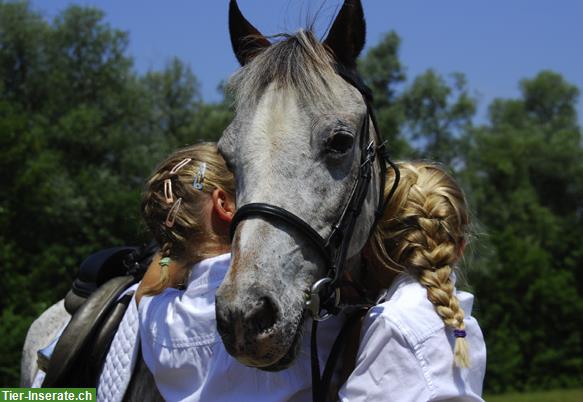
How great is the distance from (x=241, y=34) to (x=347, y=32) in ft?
1.78

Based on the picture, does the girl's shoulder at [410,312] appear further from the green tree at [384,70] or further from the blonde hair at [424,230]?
the green tree at [384,70]

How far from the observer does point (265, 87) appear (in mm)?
2689

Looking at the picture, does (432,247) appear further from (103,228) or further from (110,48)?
(110,48)

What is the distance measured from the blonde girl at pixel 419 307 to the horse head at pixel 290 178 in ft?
0.50

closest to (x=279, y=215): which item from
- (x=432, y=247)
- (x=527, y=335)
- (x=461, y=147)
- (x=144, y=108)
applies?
(x=432, y=247)

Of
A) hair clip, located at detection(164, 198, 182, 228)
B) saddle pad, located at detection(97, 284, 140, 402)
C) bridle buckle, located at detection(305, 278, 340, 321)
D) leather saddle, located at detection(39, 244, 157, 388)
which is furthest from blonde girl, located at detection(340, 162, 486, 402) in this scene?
leather saddle, located at detection(39, 244, 157, 388)

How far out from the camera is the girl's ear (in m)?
3.21

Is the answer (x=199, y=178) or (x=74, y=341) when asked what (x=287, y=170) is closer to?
(x=199, y=178)

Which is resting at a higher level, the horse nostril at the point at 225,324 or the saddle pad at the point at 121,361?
the horse nostril at the point at 225,324

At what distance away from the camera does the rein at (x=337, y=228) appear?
2.37m

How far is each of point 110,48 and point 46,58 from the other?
220 cm

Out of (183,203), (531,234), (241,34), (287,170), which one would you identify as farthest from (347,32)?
(531,234)

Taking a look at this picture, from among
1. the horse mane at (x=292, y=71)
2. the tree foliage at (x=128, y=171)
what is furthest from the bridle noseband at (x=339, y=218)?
the tree foliage at (x=128, y=171)

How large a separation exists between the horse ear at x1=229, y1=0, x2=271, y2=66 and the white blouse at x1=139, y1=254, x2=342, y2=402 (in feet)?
3.01
